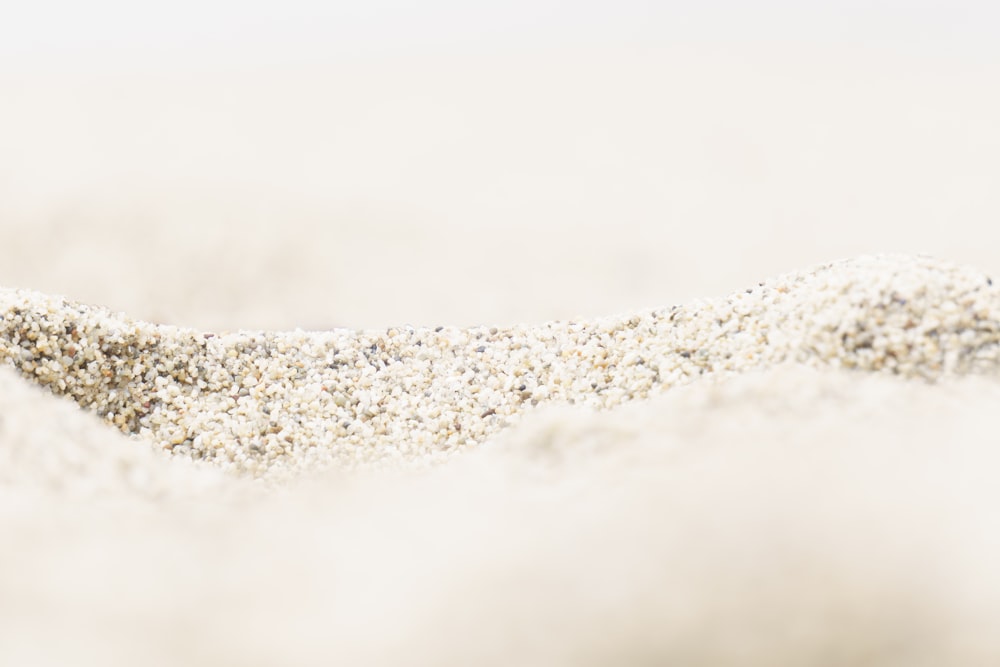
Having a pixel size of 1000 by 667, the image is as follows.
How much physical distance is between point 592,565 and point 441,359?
1.42m

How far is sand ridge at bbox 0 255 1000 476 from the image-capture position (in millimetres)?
1887

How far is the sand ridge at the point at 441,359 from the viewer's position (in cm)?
189

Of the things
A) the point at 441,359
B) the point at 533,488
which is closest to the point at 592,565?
the point at 533,488

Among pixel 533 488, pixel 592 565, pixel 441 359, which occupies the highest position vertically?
pixel 441 359

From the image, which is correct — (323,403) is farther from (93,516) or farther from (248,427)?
(93,516)

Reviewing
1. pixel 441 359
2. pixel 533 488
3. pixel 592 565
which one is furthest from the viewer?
pixel 441 359

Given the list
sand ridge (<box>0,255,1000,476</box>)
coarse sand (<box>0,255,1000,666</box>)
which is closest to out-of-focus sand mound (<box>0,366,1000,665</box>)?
coarse sand (<box>0,255,1000,666</box>)

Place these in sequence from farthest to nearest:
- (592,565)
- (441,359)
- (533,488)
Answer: (441,359) < (533,488) < (592,565)

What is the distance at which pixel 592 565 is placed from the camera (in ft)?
3.82

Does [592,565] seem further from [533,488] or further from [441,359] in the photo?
[441,359]

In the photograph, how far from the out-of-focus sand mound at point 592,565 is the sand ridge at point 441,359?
9.4 inches

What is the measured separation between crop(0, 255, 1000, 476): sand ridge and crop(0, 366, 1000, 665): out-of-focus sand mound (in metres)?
0.24

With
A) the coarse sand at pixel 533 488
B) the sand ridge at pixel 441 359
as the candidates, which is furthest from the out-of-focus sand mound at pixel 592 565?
the sand ridge at pixel 441 359

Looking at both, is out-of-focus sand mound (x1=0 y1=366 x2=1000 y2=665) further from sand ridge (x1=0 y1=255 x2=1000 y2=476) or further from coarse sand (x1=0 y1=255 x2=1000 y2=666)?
sand ridge (x1=0 y1=255 x2=1000 y2=476)
